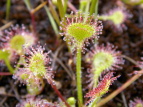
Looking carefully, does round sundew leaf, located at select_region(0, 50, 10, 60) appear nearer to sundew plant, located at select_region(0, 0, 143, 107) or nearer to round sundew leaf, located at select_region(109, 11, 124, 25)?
sundew plant, located at select_region(0, 0, 143, 107)

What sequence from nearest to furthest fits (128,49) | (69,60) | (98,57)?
(98,57) → (69,60) → (128,49)

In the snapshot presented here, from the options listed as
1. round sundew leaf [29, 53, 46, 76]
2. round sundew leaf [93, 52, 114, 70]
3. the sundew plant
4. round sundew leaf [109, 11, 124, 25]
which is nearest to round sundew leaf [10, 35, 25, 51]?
the sundew plant

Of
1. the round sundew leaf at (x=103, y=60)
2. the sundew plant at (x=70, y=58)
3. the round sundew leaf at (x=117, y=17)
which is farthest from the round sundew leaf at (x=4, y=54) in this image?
the round sundew leaf at (x=117, y=17)

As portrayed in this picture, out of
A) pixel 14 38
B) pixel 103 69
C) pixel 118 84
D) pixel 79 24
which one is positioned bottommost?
pixel 118 84

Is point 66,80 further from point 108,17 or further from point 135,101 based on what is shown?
point 108,17

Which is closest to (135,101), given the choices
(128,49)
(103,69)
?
(103,69)

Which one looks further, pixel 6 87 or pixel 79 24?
pixel 6 87

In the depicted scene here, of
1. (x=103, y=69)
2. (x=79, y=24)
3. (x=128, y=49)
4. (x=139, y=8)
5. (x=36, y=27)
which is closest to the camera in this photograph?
(x=79, y=24)
